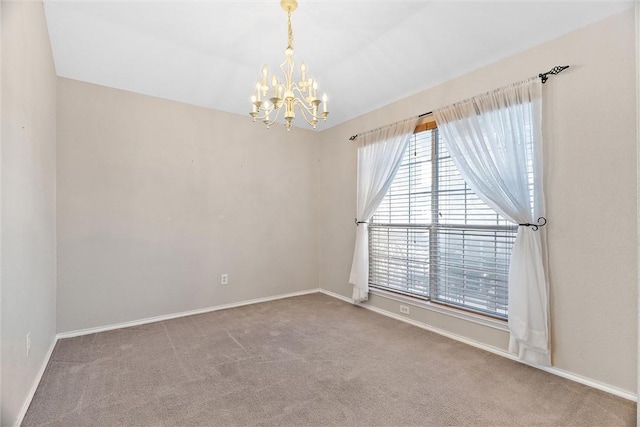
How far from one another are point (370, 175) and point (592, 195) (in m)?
2.25

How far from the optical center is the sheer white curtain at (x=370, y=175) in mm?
3689

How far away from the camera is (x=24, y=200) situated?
1.96m

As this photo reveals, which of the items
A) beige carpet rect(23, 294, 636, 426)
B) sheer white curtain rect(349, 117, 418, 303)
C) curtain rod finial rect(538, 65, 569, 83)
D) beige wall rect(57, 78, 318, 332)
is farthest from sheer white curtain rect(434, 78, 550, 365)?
beige wall rect(57, 78, 318, 332)

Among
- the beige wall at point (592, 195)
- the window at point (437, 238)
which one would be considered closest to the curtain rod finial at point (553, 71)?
the beige wall at point (592, 195)

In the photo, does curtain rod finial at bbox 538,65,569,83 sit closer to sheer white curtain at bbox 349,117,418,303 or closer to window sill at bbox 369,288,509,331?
sheer white curtain at bbox 349,117,418,303

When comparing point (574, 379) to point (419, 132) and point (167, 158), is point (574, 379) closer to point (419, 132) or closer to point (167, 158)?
point (419, 132)

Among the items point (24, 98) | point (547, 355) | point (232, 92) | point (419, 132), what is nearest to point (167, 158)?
point (232, 92)

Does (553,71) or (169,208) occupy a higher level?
(553,71)

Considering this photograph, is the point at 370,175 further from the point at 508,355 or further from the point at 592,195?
the point at 508,355

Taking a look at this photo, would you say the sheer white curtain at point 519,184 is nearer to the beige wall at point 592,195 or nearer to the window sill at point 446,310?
the beige wall at point 592,195

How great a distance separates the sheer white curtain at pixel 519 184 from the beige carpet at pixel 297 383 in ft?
1.11

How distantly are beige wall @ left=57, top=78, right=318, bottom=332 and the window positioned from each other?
1.54 metres

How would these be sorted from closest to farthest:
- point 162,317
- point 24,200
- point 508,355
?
point 24,200 → point 508,355 → point 162,317

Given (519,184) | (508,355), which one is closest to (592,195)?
(519,184)
